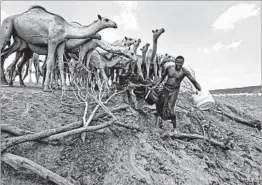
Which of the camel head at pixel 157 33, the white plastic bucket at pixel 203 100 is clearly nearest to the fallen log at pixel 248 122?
the camel head at pixel 157 33

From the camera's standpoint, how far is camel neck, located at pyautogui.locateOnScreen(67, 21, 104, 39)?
7.93 metres

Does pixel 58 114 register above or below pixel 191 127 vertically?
above

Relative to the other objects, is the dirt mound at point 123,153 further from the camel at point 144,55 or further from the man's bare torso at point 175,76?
the camel at point 144,55

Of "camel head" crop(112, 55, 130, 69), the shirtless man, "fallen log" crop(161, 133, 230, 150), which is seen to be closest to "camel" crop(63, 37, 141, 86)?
"camel head" crop(112, 55, 130, 69)

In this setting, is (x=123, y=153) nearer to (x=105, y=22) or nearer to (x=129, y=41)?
(x=105, y=22)

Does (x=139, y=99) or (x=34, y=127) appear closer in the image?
(x=34, y=127)

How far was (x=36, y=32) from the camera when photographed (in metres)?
7.75

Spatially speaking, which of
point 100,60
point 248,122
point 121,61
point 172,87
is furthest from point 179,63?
point 121,61

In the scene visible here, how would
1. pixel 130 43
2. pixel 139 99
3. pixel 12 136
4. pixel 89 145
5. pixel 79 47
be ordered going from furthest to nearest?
pixel 130 43 → pixel 79 47 → pixel 139 99 → pixel 89 145 → pixel 12 136

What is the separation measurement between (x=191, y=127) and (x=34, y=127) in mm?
4587

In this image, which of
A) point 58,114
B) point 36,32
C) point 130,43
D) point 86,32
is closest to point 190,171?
point 58,114

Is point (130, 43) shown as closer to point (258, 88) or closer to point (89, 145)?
point (89, 145)

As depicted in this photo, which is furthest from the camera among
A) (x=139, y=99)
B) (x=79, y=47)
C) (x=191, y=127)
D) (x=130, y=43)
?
(x=130, y=43)

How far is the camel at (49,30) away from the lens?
7652mm
